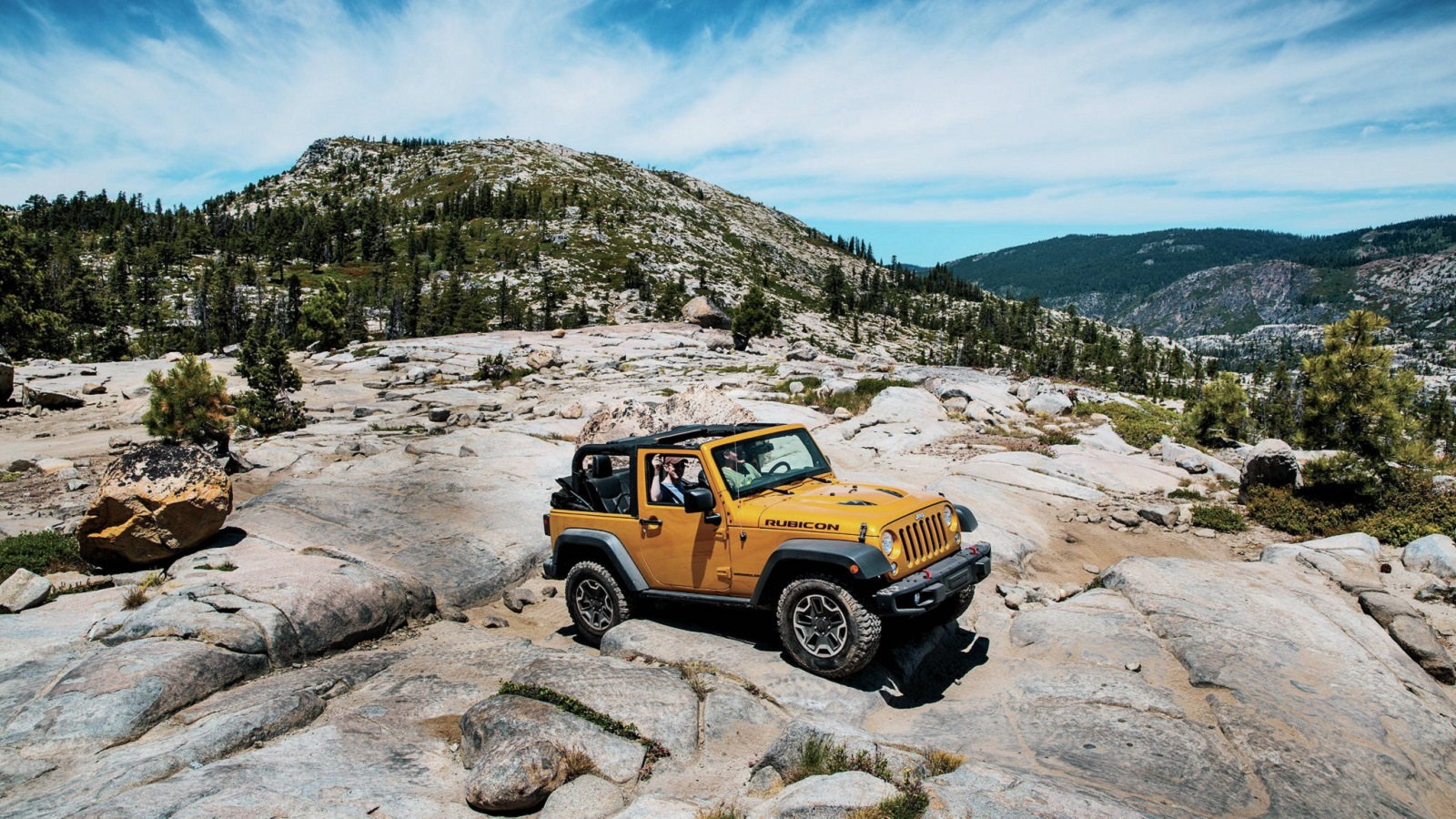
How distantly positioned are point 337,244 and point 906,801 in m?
147

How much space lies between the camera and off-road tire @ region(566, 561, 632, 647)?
9.27m

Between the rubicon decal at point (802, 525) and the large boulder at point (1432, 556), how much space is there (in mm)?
11008

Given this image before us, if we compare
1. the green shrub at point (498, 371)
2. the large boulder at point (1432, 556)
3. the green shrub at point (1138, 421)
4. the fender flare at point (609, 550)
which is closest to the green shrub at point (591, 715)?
the fender flare at point (609, 550)

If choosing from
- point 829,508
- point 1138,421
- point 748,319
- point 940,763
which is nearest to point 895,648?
point 829,508

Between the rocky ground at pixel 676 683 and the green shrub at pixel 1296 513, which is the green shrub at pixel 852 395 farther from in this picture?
the green shrub at pixel 1296 513

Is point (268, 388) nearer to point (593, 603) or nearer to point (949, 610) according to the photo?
point (593, 603)

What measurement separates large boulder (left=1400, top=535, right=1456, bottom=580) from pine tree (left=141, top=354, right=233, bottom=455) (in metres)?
26.0

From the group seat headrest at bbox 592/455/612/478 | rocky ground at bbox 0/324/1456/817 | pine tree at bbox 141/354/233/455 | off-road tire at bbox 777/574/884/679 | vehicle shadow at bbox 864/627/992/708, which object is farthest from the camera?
pine tree at bbox 141/354/233/455

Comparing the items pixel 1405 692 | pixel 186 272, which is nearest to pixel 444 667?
pixel 1405 692

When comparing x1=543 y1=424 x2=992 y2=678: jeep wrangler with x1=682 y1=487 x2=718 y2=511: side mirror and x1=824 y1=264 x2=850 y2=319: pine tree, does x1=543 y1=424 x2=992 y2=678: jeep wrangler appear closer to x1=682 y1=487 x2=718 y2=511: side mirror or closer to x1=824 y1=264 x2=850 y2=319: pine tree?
x1=682 y1=487 x2=718 y2=511: side mirror

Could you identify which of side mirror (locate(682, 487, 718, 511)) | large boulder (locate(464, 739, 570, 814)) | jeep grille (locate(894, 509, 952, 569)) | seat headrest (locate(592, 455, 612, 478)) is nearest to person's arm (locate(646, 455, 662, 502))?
side mirror (locate(682, 487, 718, 511))

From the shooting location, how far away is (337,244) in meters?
128

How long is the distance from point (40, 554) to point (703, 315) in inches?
2142

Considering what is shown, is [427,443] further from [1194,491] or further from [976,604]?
[1194,491]
